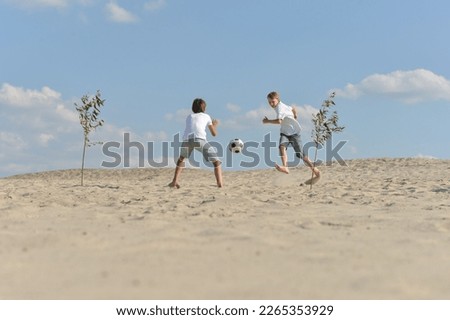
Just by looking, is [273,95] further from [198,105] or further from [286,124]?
[198,105]

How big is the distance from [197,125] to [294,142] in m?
2.12

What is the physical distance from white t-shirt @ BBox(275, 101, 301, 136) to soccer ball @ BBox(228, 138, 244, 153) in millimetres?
913

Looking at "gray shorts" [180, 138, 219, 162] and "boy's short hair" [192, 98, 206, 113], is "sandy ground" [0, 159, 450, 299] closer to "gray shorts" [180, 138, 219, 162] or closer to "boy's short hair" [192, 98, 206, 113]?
"gray shorts" [180, 138, 219, 162]

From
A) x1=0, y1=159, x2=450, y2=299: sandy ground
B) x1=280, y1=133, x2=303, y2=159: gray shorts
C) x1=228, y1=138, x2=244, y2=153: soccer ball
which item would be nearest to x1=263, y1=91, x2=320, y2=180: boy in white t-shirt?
x1=280, y1=133, x2=303, y2=159: gray shorts

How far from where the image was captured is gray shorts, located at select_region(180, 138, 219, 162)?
9977 millimetres

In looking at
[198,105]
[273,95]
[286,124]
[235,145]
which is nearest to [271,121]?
[286,124]

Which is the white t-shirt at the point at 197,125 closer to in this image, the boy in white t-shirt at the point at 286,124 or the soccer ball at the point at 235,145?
the soccer ball at the point at 235,145

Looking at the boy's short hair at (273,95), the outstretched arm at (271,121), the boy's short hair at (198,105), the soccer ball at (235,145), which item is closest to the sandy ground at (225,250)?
the soccer ball at (235,145)

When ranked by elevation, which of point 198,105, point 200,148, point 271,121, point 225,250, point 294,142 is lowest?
point 225,250

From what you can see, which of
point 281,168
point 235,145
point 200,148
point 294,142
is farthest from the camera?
point 294,142

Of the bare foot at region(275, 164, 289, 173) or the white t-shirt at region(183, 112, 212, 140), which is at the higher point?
the white t-shirt at region(183, 112, 212, 140)

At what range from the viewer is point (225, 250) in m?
4.25
